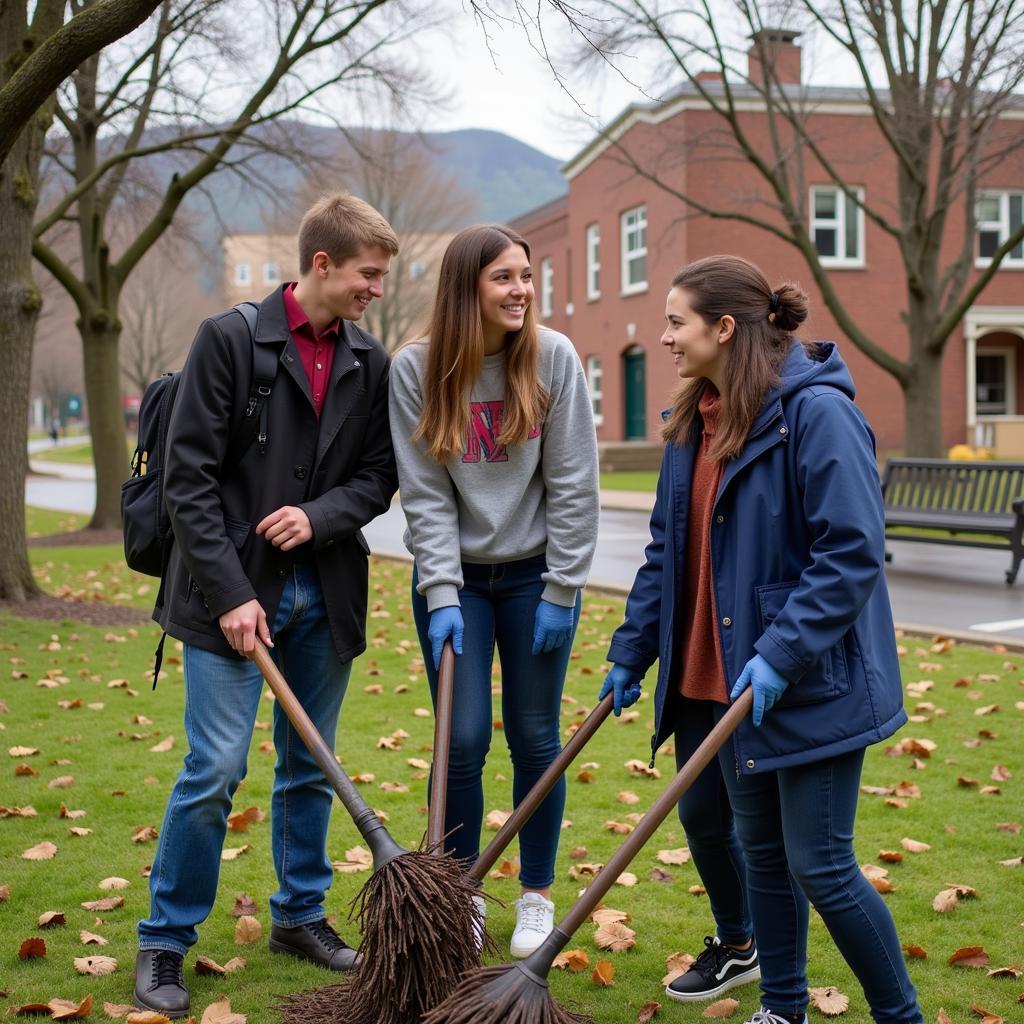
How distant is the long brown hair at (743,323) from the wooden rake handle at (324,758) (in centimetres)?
128

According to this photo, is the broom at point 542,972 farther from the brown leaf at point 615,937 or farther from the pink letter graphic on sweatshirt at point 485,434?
the pink letter graphic on sweatshirt at point 485,434

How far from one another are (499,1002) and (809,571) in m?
1.24

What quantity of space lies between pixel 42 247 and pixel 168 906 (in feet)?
44.5

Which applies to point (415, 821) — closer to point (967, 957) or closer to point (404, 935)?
point (404, 935)

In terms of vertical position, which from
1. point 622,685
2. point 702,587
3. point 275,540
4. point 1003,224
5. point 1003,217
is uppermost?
point 1003,217

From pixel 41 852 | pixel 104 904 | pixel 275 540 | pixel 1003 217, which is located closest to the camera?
pixel 275 540

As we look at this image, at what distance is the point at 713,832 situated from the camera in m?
3.54

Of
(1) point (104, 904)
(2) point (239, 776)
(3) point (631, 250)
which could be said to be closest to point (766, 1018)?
(2) point (239, 776)

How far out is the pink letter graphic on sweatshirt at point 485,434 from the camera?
3717 millimetres

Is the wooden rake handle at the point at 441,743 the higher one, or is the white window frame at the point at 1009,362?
the white window frame at the point at 1009,362

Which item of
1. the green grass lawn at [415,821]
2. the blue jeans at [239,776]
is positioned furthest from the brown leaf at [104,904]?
the blue jeans at [239,776]

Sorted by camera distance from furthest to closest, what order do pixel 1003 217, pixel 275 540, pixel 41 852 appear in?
pixel 1003 217 → pixel 41 852 → pixel 275 540

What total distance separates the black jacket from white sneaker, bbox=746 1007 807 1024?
59.9 inches

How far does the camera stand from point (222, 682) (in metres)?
3.51
